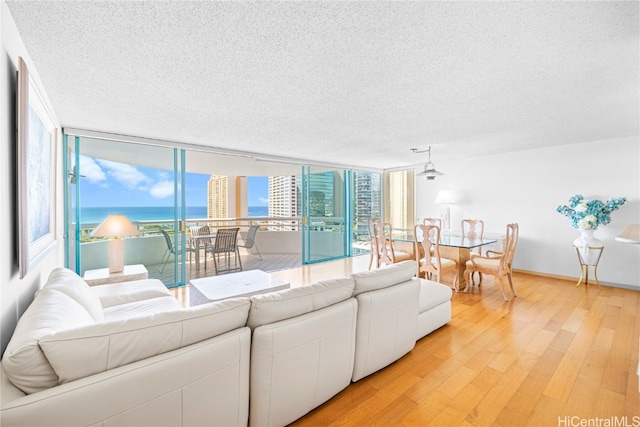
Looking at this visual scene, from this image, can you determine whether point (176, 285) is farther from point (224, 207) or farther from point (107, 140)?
point (224, 207)

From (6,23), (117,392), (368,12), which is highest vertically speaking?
→ (368,12)

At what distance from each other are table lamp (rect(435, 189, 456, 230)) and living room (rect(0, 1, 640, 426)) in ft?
0.44

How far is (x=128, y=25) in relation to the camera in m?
1.54

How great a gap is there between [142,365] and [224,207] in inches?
314

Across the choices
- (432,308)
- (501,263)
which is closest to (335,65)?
(432,308)

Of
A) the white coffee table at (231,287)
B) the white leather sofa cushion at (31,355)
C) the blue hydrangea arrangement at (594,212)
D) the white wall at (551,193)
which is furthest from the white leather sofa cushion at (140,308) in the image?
the white wall at (551,193)

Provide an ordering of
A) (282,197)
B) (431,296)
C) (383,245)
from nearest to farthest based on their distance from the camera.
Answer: (431,296) → (383,245) → (282,197)

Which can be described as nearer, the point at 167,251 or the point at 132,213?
the point at 132,213

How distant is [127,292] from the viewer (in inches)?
96.9

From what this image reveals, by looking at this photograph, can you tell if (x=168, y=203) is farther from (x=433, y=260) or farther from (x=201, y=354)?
(x=433, y=260)

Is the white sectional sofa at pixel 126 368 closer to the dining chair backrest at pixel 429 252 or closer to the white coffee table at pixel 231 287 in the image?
the white coffee table at pixel 231 287

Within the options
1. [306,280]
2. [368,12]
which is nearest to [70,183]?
[306,280]

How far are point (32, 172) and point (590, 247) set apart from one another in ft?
20.5

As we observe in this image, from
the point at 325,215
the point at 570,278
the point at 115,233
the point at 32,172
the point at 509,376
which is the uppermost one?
the point at 32,172
